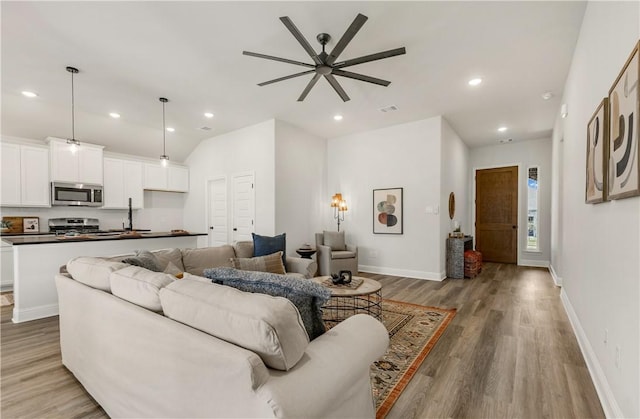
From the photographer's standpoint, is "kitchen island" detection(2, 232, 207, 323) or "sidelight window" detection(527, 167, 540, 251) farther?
"sidelight window" detection(527, 167, 540, 251)

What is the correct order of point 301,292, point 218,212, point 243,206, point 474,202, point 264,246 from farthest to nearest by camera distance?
point 474,202 < point 218,212 < point 243,206 < point 264,246 < point 301,292

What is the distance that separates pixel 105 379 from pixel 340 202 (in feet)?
15.8

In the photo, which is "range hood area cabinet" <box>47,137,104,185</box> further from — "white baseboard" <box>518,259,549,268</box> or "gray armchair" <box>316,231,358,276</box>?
"white baseboard" <box>518,259,549,268</box>

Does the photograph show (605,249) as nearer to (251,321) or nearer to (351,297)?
(351,297)

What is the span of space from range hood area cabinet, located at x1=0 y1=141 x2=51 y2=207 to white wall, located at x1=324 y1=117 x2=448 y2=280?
5.18 m

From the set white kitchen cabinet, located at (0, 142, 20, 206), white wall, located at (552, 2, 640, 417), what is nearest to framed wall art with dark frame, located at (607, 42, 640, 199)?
white wall, located at (552, 2, 640, 417)

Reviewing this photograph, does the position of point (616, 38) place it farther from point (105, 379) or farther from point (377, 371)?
point (105, 379)

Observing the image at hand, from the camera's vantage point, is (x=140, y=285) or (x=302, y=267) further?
(x=302, y=267)

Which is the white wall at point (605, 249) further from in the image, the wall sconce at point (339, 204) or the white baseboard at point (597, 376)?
the wall sconce at point (339, 204)

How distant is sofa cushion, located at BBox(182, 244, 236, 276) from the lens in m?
3.24

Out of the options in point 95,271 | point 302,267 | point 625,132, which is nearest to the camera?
point 625,132

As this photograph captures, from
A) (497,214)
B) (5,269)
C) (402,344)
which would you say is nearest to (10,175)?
(5,269)

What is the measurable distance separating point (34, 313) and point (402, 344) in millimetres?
4150

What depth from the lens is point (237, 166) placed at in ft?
18.6
